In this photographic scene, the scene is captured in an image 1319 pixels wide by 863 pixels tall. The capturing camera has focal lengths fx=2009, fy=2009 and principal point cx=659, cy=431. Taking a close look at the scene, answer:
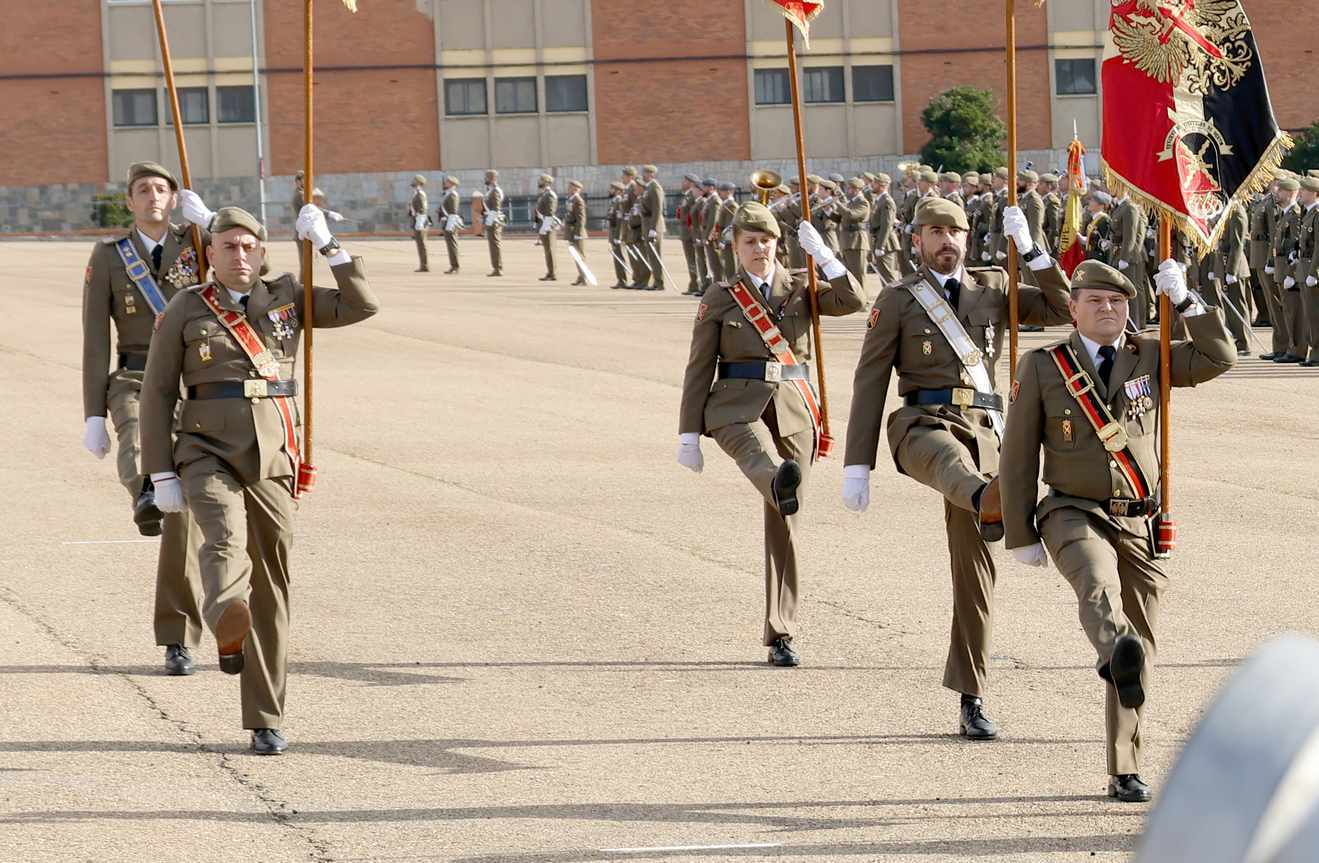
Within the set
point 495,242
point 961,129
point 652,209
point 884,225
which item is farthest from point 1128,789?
point 961,129

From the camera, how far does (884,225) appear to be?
98.9 ft

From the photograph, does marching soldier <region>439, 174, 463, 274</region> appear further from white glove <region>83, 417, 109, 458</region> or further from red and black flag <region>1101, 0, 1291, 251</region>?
red and black flag <region>1101, 0, 1291, 251</region>

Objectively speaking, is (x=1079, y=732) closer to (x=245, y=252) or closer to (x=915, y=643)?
(x=915, y=643)

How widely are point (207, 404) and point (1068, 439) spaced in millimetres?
3128

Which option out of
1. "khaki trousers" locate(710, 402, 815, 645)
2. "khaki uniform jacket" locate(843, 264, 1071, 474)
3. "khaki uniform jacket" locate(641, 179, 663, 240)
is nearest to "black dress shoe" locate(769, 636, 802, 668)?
"khaki trousers" locate(710, 402, 815, 645)

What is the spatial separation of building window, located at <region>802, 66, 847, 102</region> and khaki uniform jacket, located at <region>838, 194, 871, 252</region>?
26886 millimetres

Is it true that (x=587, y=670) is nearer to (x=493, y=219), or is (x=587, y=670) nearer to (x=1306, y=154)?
(x=493, y=219)

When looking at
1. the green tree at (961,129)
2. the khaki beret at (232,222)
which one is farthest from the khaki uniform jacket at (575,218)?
the khaki beret at (232,222)

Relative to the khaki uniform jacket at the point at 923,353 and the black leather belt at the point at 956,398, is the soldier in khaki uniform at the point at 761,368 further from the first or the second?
the black leather belt at the point at 956,398

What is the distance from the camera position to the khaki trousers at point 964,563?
24.2 ft

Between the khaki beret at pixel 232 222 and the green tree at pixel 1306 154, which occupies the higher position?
the green tree at pixel 1306 154

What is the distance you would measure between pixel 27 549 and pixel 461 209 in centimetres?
4376

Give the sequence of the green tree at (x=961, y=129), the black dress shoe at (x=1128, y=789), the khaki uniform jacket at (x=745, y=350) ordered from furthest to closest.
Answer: the green tree at (x=961, y=129), the khaki uniform jacket at (x=745, y=350), the black dress shoe at (x=1128, y=789)

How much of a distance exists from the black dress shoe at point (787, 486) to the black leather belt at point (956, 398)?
677 millimetres
